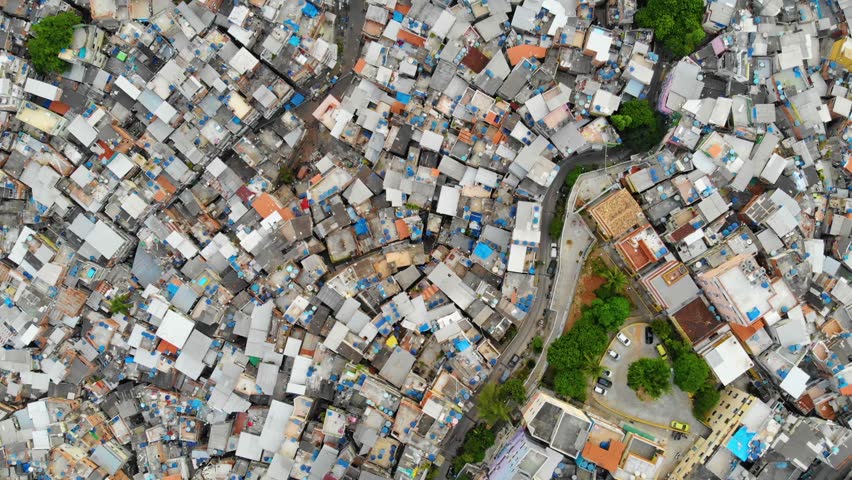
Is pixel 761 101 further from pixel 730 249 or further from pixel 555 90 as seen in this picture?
pixel 555 90

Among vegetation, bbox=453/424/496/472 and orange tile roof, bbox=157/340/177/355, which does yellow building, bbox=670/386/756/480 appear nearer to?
vegetation, bbox=453/424/496/472

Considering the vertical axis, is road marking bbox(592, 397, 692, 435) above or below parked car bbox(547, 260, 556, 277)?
below

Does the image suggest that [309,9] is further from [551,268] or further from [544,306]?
[544,306]

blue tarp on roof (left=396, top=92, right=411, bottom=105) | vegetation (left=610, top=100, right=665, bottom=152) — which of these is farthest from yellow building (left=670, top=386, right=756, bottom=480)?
blue tarp on roof (left=396, top=92, right=411, bottom=105)

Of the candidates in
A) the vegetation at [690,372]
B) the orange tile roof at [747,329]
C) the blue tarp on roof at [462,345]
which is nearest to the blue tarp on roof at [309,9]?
the blue tarp on roof at [462,345]

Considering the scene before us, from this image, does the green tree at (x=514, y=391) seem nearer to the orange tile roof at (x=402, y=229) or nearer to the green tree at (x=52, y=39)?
the orange tile roof at (x=402, y=229)

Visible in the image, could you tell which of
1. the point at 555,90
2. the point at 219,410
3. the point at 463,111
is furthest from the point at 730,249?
the point at 219,410

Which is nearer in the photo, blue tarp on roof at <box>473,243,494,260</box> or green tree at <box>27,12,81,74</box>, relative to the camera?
blue tarp on roof at <box>473,243,494,260</box>
